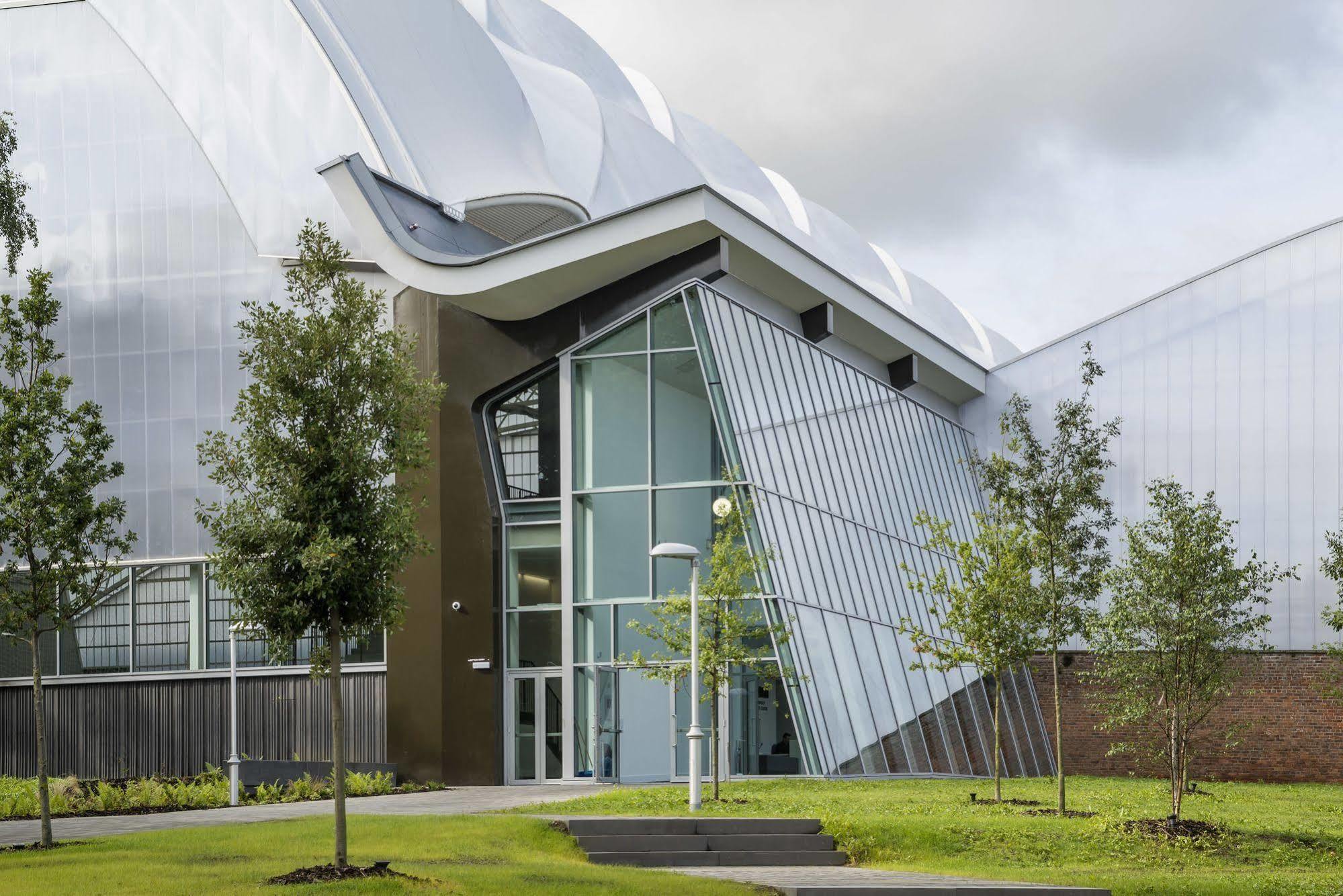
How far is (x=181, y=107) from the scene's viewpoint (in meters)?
36.2

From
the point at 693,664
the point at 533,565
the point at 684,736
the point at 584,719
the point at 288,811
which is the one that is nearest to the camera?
the point at 693,664

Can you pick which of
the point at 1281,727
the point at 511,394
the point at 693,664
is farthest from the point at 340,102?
the point at 1281,727

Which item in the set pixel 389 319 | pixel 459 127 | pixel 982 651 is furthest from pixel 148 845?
pixel 459 127

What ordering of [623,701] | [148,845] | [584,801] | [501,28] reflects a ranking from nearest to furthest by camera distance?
[148,845] → [584,801] → [623,701] → [501,28]

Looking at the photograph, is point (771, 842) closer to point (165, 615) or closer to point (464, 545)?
point (464, 545)

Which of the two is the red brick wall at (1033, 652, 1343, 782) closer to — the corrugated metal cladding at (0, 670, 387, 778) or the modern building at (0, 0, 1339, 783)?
the modern building at (0, 0, 1339, 783)

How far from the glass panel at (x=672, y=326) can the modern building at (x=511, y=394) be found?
0.20 feet

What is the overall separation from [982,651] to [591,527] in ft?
34.3

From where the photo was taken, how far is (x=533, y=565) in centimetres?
3209

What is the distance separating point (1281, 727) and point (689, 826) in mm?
23924

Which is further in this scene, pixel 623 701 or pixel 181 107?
pixel 181 107

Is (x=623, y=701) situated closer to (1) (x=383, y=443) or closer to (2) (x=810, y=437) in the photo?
(2) (x=810, y=437)

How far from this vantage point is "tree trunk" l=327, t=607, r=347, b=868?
49.4 feet

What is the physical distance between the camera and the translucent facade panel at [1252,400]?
38781mm
